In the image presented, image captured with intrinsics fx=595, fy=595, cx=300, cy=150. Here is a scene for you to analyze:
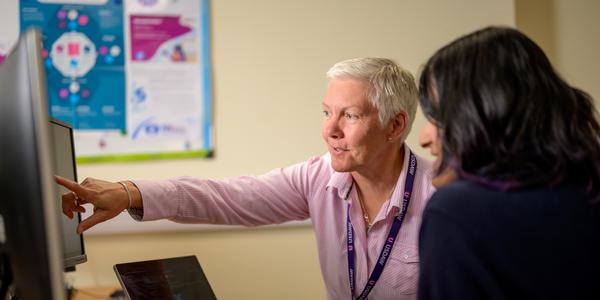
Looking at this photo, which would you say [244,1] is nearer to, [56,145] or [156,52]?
[156,52]

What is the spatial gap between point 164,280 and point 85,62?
1221 millimetres

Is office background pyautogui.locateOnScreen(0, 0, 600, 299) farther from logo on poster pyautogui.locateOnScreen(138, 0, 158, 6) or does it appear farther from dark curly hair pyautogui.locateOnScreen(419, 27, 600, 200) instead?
dark curly hair pyautogui.locateOnScreen(419, 27, 600, 200)

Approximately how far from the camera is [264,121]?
2.48 meters

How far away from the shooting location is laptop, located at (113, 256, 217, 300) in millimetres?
1386

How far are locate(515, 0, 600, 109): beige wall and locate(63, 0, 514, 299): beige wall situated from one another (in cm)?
71

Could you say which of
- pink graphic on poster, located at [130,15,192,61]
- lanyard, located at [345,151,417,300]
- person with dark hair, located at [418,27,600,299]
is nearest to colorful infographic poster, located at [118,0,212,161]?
pink graphic on poster, located at [130,15,192,61]

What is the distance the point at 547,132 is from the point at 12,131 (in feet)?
2.66

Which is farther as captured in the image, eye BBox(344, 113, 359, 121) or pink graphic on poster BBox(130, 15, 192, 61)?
pink graphic on poster BBox(130, 15, 192, 61)

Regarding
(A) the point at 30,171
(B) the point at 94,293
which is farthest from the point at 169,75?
(A) the point at 30,171

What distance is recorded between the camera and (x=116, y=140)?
237cm

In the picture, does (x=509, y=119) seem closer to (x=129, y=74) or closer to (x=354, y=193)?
(x=354, y=193)

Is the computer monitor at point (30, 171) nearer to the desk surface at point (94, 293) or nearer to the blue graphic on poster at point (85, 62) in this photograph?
the desk surface at point (94, 293)

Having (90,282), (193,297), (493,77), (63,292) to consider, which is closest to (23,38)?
(63,292)

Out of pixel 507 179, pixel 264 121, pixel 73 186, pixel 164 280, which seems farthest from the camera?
pixel 264 121
